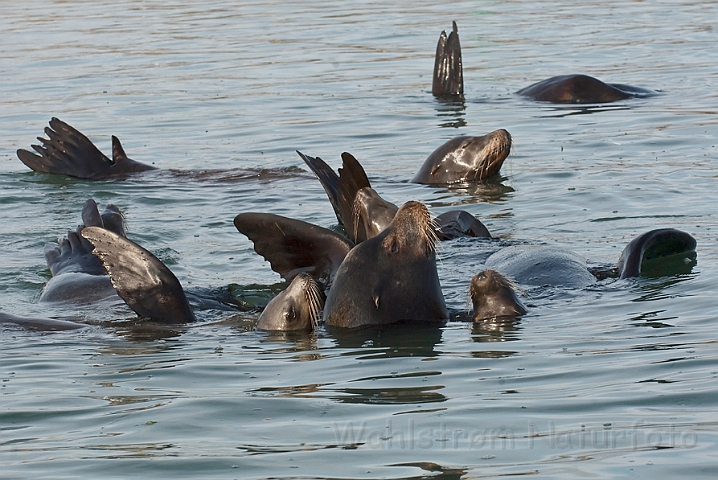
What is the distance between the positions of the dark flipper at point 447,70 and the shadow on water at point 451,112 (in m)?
0.18

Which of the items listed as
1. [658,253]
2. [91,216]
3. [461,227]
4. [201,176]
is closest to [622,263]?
[658,253]

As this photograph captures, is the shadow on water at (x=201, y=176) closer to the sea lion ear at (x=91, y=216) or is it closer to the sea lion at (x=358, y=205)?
the sea lion ear at (x=91, y=216)

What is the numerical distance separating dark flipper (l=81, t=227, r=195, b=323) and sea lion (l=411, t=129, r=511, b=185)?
16.2 feet

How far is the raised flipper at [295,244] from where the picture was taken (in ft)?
23.5

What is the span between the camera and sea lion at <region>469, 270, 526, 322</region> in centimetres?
632

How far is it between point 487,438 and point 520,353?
1432 millimetres

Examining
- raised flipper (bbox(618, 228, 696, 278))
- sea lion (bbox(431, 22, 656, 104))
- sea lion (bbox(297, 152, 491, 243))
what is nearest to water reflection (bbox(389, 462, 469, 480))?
sea lion (bbox(297, 152, 491, 243))

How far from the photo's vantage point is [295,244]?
7.30 metres

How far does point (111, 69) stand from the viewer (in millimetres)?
18781

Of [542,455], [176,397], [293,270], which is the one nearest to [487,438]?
[542,455]

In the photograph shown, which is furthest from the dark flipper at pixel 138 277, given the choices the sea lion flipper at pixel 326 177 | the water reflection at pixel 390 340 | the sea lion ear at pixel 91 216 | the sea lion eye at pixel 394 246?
the sea lion flipper at pixel 326 177

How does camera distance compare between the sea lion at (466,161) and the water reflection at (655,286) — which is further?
the sea lion at (466,161)

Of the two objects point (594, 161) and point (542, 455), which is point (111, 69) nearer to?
point (594, 161)

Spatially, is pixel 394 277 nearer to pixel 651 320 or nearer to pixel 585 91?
pixel 651 320
